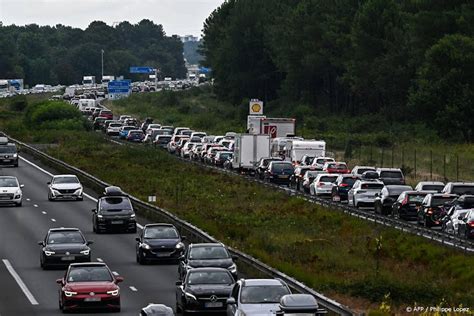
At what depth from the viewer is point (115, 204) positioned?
5984cm

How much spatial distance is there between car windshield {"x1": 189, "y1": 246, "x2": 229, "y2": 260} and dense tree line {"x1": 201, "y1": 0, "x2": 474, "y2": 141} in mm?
71968

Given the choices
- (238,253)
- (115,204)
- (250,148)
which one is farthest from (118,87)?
(238,253)

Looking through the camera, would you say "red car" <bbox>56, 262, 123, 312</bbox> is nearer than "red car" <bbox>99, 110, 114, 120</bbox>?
Yes

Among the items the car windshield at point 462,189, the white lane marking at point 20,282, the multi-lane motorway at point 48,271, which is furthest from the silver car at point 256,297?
the car windshield at point 462,189

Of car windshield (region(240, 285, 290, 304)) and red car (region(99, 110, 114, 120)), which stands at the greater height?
car windshield (region(240, 285, 290, 304))

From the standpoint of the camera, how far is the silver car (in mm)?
30172

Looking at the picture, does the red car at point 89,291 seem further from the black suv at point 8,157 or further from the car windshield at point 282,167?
the black suv at point 8,157

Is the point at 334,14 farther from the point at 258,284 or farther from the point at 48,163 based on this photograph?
the point at 258,284

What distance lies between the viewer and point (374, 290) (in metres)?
38.0

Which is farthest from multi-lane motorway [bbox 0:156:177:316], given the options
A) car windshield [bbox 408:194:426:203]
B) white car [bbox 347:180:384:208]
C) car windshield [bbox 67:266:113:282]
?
car windshield [bbox 408:194:426:203]

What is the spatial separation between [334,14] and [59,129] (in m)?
32.2

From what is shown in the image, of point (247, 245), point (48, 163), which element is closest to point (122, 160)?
point (48, 163)

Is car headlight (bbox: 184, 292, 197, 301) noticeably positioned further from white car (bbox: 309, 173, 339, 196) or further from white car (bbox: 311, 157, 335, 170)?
white car (bbox: 311, 157, 335, 170)

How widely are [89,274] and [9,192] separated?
36.0 meters
